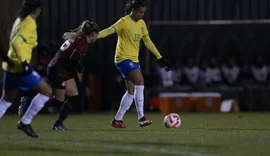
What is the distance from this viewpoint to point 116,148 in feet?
28.4

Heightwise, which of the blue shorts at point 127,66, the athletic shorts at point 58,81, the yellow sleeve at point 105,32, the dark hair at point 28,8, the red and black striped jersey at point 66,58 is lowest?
the athletic shorts at point 58,81

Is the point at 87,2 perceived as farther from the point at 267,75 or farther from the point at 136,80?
the point at 136,80

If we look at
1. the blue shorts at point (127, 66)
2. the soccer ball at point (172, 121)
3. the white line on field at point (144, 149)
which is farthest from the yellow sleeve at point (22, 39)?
the soccer ball at point (172, 121)

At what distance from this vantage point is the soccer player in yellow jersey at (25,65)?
372 inches

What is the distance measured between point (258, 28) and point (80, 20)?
20.0 feet

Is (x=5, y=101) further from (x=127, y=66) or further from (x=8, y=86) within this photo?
(x=127, y=66)

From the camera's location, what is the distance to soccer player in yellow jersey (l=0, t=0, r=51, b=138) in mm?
9453

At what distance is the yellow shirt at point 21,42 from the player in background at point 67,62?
5.31ft

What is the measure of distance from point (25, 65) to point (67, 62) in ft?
7.20

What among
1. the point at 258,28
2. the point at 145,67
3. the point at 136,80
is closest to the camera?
the point at 136,80

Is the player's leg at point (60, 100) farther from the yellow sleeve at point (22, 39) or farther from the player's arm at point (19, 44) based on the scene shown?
the player's arm at point (19, 44)

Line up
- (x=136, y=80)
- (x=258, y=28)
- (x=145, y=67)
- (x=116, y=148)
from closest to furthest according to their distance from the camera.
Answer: (x=116, y=148) < (x=136, y=80) < (x=145, y=67) < (x=258, y=28)

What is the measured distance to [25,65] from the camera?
935 centimetres

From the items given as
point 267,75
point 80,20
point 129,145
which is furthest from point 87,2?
point 129,145
